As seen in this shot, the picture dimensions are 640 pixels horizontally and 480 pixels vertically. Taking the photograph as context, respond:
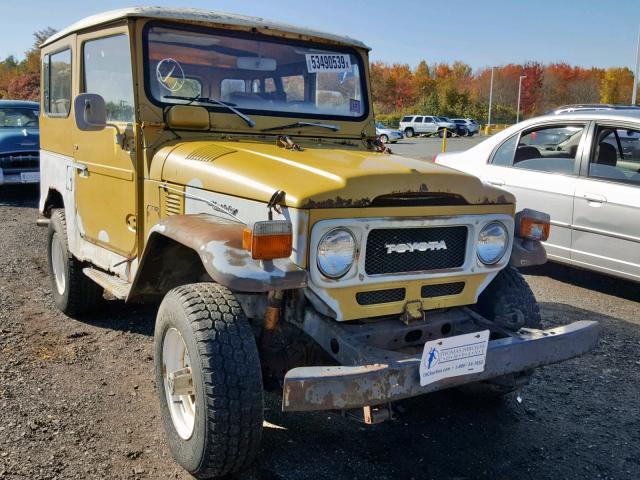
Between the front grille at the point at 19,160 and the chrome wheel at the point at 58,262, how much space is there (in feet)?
23.7

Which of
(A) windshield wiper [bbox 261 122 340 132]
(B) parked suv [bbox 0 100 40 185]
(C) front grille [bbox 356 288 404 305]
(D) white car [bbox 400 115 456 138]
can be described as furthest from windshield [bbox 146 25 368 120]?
(D) white car [bbox 400 115 456 138]

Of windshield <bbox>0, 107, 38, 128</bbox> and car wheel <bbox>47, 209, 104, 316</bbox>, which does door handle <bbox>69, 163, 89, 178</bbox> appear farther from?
windshield <bbox>0, 107, 38, 128</bbox>

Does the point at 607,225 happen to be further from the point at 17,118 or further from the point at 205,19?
the point at 17,118

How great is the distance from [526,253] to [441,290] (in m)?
0.62

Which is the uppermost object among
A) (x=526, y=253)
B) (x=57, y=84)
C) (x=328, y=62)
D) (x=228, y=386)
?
(x=328, y=62)

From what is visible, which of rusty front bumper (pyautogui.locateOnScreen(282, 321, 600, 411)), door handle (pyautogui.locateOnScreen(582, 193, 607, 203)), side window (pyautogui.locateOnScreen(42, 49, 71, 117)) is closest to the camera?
rusty front bumper (pyautogui.locateOnScreen(282, 321, 600, 411))

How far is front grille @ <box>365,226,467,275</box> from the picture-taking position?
287 cm

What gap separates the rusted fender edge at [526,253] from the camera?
3.42 m

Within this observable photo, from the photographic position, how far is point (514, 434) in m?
3.49

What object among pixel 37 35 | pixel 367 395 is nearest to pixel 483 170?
pixel 367 395

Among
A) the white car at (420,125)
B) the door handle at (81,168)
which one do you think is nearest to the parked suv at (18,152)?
the door handle at (81,168)

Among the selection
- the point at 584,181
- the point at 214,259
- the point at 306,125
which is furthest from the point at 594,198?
the point at 214,259

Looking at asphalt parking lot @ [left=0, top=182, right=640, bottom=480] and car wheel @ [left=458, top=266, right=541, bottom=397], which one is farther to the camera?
car wheel @ [left=458, top=266, right=541, bottom=397]

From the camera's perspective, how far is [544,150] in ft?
21.4
